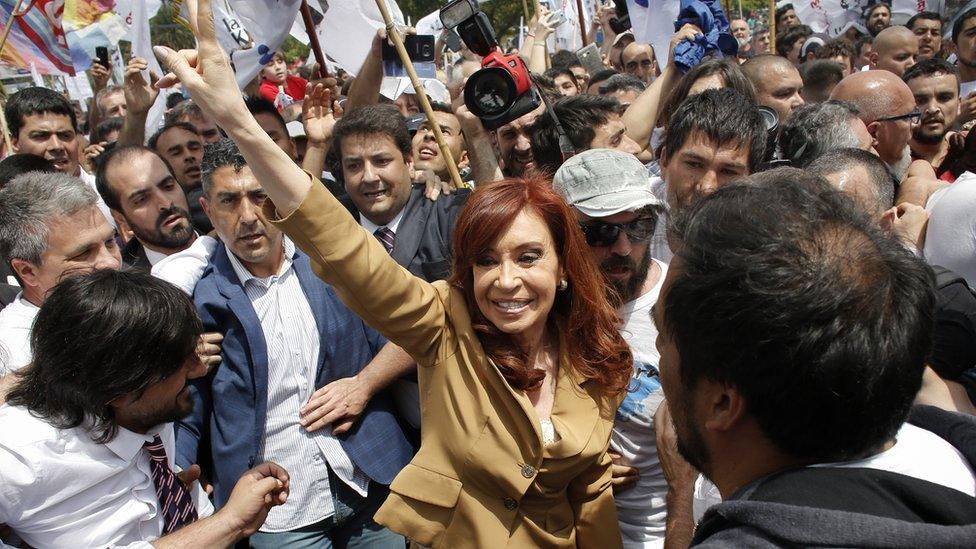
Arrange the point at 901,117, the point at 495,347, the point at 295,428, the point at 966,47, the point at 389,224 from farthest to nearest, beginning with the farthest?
1. the point at 966,47
2. the point at 901,117
3. the point at 389,224
4. the point at 295,428
5. the point at 495,347

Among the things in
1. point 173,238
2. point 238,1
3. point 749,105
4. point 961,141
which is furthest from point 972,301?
point 238,1

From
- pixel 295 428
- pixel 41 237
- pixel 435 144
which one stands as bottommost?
pixel 435 144

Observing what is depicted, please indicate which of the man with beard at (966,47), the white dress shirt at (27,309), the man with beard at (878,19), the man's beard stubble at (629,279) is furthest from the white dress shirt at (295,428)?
the man with beard at (878,19)

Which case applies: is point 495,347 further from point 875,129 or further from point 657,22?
point 657,22

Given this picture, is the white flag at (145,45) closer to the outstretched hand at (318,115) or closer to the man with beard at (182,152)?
the man with beard at (182,152)

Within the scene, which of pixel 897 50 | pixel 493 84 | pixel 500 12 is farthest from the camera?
pixel 500 12

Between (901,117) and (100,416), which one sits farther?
(901,117)

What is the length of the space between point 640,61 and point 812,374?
7379 millimetres

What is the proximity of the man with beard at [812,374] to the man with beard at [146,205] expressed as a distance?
9.19 feet

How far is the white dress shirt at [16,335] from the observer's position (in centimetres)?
228

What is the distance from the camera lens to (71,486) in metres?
1.79

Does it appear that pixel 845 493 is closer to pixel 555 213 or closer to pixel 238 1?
pixel 555 213

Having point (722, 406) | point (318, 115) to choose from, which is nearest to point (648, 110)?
point (318, 115)

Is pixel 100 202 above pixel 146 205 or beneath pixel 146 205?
beneath
